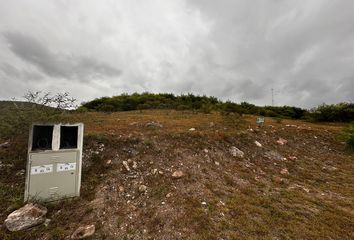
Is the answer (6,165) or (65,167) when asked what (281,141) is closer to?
(65,167)

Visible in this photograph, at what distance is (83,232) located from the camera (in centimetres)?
303

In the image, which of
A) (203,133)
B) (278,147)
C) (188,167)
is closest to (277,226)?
(188,167)

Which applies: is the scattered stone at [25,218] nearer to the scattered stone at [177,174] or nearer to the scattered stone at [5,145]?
the scattered stone at [177,174]

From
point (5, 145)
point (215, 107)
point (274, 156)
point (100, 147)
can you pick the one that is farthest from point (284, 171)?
point (215, 107)

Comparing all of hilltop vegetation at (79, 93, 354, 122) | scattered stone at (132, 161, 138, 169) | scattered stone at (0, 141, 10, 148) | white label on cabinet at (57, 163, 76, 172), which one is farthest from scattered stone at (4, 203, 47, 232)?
hilltop vegetation at (79, 93, 354, 122)

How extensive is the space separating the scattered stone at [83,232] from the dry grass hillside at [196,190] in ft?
0.28

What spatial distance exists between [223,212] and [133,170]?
2.19 metres

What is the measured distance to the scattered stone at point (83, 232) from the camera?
9.78 ft

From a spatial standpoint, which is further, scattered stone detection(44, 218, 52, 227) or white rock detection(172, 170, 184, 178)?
white rock detection(172, 170, 184, 178)

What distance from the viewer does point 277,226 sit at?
10.6 feet

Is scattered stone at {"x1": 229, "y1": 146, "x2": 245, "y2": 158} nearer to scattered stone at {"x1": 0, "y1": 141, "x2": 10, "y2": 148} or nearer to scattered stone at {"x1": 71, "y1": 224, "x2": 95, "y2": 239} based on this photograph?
scattered stone at {"x1": 71, "y1": 224, "x2": 95, "y2": 239}

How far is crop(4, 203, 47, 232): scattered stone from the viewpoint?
10.2 ft

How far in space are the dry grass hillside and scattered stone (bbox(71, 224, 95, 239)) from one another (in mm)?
84

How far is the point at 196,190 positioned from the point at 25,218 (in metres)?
2.83
